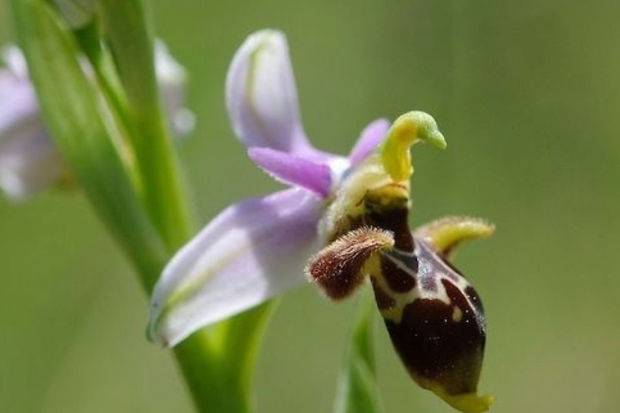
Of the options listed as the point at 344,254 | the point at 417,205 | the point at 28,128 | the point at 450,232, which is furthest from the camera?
the point at 417,205

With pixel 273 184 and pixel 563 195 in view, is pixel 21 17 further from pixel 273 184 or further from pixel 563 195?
pixel 563 195

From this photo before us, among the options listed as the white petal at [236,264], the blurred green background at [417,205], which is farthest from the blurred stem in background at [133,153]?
the blurred green background at [417,205]

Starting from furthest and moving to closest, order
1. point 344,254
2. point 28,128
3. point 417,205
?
point 417,205 < point 28,128 < point 344,254

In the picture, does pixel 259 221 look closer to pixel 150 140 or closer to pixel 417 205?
pixel 150 140

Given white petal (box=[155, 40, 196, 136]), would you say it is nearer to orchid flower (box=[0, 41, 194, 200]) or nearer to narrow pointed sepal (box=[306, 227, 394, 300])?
orchid flower (box=[0, 41, 194, 200])

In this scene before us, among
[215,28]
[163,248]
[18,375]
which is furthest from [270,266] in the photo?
[215,28]

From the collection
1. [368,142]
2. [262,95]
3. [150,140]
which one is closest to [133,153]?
[150,140]

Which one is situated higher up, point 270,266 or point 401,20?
point 270,266
